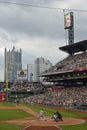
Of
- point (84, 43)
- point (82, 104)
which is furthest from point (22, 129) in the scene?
point (84, 43)

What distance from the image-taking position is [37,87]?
369 ft

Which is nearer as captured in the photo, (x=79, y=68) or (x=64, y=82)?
(x=79, y=68)

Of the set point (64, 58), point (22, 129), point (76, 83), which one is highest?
point (64, 58)

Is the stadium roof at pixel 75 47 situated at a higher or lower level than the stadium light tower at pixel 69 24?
lower

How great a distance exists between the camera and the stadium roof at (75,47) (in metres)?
76.2

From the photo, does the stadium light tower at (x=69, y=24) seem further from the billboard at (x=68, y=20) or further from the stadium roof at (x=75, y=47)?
the stadium roof at (x=75, y=47)

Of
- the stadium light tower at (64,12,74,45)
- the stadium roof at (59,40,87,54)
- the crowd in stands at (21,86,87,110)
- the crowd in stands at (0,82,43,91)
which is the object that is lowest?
the crowd in stands at (21,86,87,110)

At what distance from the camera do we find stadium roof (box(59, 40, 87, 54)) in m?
76.2

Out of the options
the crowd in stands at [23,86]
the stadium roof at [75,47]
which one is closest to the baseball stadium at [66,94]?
the stadium roof at [75,47]

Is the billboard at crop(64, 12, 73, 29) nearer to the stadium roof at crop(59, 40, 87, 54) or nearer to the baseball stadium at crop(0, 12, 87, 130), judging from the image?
the baseball stadium at crop(0, 12, 87, 130)

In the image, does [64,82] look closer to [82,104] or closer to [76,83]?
[76,83]

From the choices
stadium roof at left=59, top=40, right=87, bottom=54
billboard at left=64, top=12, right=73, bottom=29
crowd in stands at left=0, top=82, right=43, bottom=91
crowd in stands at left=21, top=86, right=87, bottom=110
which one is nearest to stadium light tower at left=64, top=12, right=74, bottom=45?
billboard at left=64, top=12, right=73, bottom=29

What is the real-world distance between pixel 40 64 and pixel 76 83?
108m

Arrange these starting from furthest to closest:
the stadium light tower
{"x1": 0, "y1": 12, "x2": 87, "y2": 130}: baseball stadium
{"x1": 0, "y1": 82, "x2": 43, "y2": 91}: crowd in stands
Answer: {"x1": 0, "y1": 82, "x2": 43, "y2": 91}: crowd in stands
the stadium light tower
{"x1": 0, "y1": 12, "x2": 87, "y2": 130}: baseball stadium
